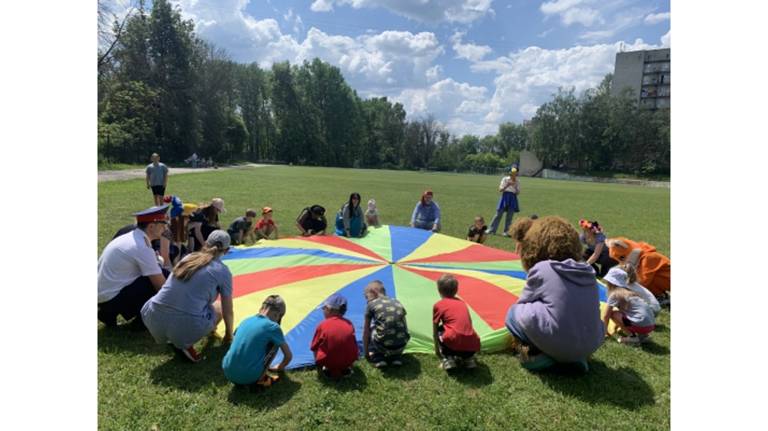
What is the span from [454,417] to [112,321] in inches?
135

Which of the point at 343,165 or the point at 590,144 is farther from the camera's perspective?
the point at 343,165

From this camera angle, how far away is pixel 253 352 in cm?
321

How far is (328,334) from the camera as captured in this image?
3.45m

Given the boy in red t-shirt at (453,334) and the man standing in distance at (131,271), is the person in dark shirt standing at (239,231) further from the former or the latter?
the boy in red t-shirt at (453,334)

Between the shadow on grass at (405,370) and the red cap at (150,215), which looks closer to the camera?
the shadow on grass at (405,370)

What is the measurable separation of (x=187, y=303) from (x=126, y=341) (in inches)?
42.2

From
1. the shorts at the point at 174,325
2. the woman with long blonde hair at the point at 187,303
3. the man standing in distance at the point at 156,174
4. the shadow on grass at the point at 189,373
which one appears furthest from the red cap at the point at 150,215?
the man standing in distance at the point at 156,174

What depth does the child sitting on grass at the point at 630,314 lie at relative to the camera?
4.21 metres

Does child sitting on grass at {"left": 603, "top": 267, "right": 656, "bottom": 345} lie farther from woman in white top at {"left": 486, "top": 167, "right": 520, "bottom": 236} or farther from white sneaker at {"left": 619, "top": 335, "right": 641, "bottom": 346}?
woman in white top at {"left": 486, "top": 167, "right": 520, "bottom": 236}

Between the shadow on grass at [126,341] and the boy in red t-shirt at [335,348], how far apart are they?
4.91 ft

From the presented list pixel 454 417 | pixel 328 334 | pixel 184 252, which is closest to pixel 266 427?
pixel 328 334

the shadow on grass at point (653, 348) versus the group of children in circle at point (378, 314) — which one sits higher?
the group of children in circle at point (378, 314)

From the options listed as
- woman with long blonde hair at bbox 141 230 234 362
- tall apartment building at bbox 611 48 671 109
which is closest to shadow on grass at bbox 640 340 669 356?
woman with long blonde hair at bbox 141 230 234 362

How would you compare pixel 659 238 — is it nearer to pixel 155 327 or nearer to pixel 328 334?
pixel 328 334
